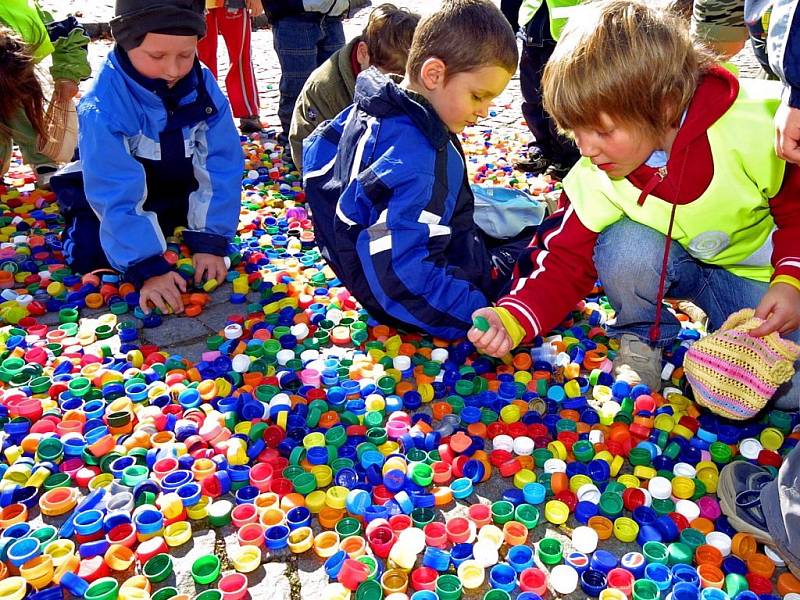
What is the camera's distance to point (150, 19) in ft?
9.50

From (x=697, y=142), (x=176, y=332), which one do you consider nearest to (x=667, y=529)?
(x=697, y=142)

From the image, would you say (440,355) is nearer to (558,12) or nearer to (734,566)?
(734,566)

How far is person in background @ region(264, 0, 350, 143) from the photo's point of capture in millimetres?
4637

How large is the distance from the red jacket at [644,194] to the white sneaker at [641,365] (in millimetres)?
268

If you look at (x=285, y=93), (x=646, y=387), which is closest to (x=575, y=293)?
(x=646, y=387)

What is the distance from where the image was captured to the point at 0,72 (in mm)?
3133

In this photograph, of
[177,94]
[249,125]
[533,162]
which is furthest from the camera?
[249,125]

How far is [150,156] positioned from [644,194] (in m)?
2.15

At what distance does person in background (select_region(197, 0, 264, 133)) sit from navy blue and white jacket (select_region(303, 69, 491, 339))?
2728mm

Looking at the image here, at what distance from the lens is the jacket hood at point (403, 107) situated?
2.54 metres

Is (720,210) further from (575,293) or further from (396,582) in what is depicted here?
→ (396,582)

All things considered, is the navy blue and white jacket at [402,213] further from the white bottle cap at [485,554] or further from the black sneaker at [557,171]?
the black sneaker at [557,171]

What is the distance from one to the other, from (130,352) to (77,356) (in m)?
0.20

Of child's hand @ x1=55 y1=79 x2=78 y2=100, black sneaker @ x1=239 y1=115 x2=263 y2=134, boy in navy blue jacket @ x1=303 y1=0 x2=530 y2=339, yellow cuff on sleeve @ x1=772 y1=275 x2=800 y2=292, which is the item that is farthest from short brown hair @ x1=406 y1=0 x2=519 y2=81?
black sneaker @ x1=239 y1=115 x2=263 y2=134
